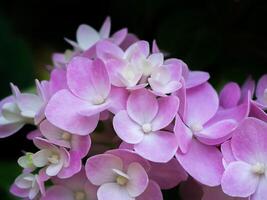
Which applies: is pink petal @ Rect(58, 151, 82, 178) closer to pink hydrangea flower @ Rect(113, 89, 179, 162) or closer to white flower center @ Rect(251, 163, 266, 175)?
pink hydrangea flower @ Rect(113, 89, 179, 162)

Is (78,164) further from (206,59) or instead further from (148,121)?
(206,59)

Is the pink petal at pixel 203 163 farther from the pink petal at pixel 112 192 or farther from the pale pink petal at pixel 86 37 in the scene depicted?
the pale pink petal at pixel 86 37

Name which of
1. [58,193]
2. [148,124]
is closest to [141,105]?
[148,124]

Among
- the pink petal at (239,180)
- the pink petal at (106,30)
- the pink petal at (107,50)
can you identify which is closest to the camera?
the pink petal at (239,180)

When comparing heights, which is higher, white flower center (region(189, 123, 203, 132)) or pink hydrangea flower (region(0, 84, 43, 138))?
white flower center (region(189, 123, 203, 132))

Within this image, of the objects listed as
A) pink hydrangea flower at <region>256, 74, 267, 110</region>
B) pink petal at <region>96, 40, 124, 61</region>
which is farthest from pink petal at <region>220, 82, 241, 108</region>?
pink petal at <region>96, 40, 124, 61</region>

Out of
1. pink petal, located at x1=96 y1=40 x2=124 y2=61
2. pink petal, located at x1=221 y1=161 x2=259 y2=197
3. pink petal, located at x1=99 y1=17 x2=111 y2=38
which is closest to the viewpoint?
pink petal, located at x1=221 y1=161 x2=259 y2=197

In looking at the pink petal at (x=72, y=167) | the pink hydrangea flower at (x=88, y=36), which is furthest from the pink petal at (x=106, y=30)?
the pink petal at (x=72, y=167)
